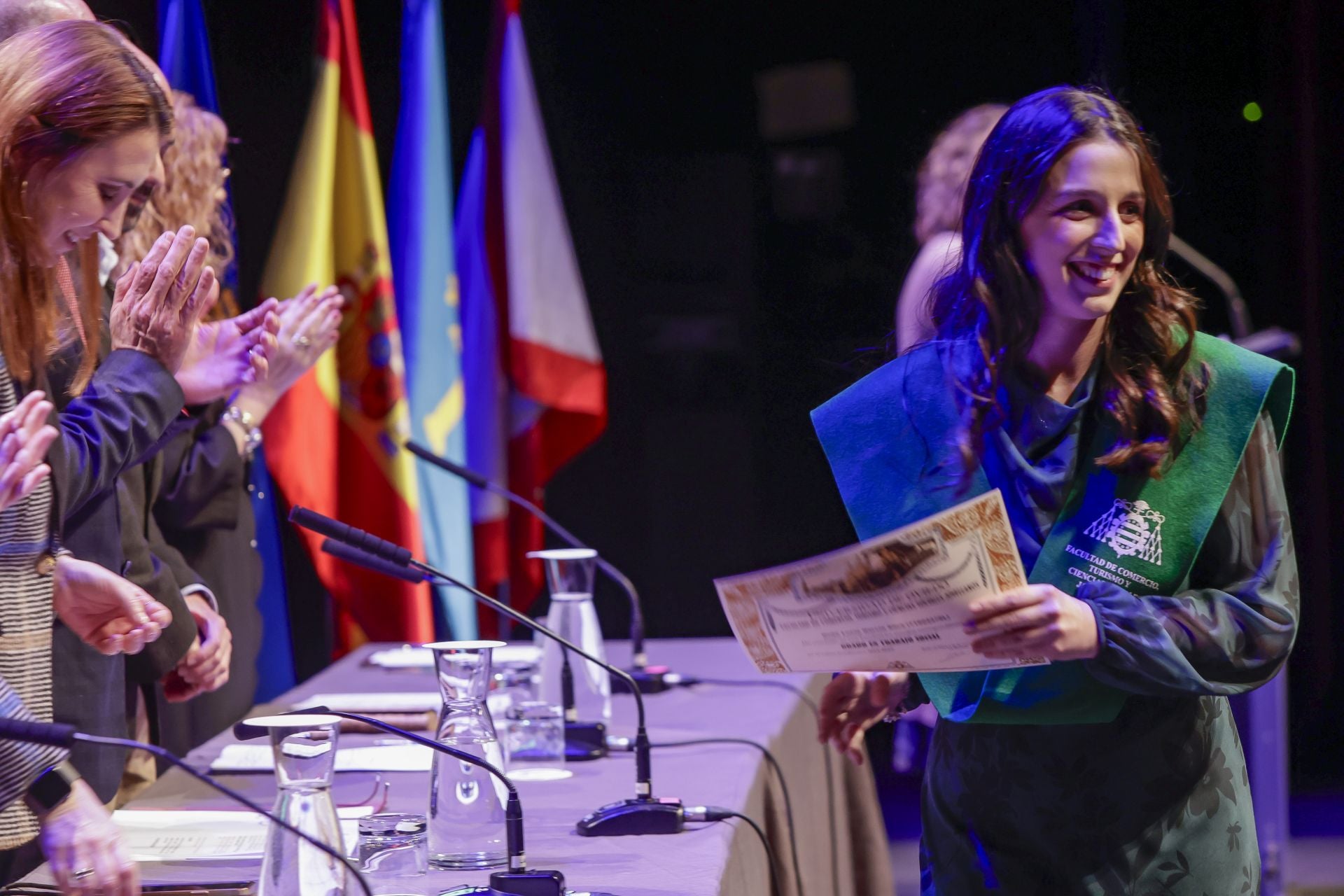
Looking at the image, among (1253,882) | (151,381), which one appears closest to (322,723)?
(151,381)

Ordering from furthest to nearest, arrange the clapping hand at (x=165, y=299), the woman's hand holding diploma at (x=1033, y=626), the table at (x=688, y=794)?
the clapping hand at (x=165, y=299)
the table at (x=688, y=794)
the woman's hand holding diploma at (x=1033, y=626)

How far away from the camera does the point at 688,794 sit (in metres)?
1.84

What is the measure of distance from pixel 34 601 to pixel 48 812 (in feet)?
1.05

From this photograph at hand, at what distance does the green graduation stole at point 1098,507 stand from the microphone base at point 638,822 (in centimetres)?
34

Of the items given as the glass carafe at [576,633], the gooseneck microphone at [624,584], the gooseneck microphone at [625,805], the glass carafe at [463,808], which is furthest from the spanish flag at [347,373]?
the glass carafe at [463,808]

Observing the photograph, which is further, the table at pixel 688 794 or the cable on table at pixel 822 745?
the cable on table at pixel 822 745

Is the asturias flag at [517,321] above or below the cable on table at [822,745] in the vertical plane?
above

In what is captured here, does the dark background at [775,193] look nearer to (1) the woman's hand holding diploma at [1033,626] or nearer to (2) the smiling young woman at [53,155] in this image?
(2) the smiling young woman at [53,155]

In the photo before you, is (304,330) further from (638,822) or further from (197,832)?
(638,822)

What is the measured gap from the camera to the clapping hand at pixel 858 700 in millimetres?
1604

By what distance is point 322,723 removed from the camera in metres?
1.20

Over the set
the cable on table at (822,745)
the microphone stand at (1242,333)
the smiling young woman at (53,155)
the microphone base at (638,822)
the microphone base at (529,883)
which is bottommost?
the cable on table at (822,745)

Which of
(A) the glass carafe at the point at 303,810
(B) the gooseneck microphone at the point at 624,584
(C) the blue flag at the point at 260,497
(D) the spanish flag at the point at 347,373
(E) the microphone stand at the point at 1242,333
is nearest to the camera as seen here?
(A) the glass carafe at the point at 303,810

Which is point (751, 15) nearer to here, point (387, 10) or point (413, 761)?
point (387, 10)
